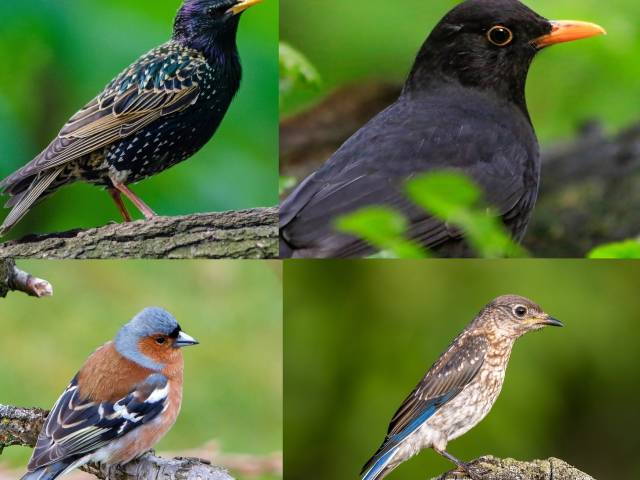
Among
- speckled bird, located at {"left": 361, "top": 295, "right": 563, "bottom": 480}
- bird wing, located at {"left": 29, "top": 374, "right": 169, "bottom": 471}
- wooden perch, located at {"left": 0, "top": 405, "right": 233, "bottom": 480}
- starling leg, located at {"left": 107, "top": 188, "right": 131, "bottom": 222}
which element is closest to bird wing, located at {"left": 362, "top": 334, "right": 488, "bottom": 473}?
speckled bird, located at {"left": 361, "top": 295, "right": 563, "bottom": 480}

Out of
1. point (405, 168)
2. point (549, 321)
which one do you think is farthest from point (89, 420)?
point (549, 321)

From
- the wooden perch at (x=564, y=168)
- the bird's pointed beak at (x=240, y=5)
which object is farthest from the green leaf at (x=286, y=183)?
the bird's pointed beak at (x=240, y=5)

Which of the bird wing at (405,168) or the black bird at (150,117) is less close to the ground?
the black bird at (150,117)

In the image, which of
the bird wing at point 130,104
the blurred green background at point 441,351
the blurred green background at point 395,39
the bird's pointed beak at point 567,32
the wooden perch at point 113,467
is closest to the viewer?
the wooden perch at point 113,467

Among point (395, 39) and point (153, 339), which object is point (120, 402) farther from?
point (395, 39)

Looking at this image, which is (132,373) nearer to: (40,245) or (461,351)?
(40,245)

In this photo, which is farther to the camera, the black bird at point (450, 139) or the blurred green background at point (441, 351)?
the blurred green background at point (441, 351)

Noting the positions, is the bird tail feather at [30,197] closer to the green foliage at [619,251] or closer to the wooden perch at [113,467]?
the wooden perch at [113,467]

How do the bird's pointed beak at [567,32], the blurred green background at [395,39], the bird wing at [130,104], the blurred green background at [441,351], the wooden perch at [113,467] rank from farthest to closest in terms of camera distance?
the blurred green background at [441,351] → the blurred green background at [395,39] → the bird's pointed beak at [567,32] → the bird wing at [130,104] → the wooden perch at [113,467]
